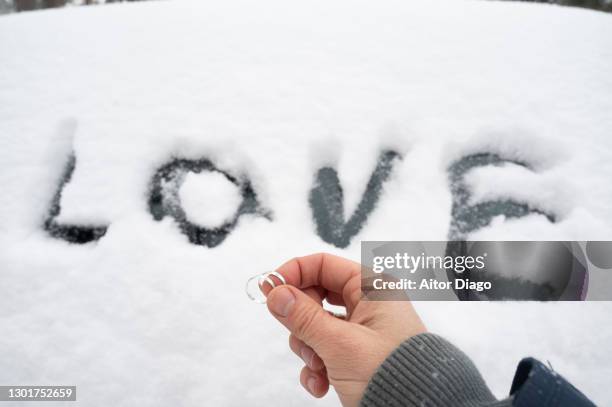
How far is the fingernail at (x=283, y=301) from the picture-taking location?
508 mm

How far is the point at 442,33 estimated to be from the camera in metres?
1.09

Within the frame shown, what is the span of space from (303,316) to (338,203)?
17.3 inches

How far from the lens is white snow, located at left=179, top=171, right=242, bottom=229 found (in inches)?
35.2

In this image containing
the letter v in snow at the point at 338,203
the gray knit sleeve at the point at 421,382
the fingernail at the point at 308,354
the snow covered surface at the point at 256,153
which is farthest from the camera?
the letter v in snow at the point at 338,203

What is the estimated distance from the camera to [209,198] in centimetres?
91

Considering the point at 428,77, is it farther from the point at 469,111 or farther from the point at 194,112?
the point at 194,112

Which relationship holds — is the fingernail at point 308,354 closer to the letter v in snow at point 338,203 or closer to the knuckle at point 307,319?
the knuckle at point 307,319

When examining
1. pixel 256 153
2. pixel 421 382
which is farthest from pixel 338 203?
pixel 421 382

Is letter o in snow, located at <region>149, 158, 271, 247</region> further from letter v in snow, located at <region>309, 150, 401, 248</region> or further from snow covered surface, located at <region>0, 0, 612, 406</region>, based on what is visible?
letter v in snow, located at <region>309, 150, 401, 248</region>

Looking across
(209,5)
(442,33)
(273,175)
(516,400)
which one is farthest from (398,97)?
(516,400)

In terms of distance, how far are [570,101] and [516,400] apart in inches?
35.8
